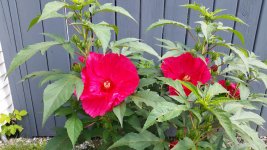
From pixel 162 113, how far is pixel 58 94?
35cm

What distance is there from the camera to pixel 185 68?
124 cm

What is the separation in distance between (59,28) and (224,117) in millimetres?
1533

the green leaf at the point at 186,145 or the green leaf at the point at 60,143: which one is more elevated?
the green leaf at the point at 186,145

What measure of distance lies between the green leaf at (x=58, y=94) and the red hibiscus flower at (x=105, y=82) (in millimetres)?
55

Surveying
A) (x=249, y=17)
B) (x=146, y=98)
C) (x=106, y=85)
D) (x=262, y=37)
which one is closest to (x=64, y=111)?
(x=106, y=85)

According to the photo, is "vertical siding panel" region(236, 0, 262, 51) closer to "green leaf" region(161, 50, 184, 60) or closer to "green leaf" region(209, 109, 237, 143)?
"green leaf" region(161, 50, 184, 60)

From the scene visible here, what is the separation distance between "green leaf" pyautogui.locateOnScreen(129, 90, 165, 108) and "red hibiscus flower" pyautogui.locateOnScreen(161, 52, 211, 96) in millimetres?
161

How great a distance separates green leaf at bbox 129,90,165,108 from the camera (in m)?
1.04

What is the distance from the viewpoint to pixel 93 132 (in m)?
1.33

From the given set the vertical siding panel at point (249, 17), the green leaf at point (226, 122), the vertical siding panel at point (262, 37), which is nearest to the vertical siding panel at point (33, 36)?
the green leaf at point (226, 122)

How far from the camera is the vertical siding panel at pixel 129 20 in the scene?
204 cm

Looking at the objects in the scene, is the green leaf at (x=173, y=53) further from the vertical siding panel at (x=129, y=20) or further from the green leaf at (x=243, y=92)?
the vertical siding panel at (x=129, y=20)

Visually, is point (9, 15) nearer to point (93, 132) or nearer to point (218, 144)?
point (93, 132)

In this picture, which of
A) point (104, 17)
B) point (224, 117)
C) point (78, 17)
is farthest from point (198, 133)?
point (104, 17)
